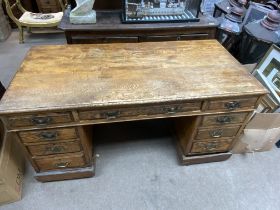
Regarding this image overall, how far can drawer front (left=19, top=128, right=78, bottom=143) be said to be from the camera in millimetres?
1039

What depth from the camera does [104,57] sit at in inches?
49.9

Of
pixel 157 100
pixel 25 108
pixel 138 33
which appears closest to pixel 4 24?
pixel 138 33

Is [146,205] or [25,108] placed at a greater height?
[25,108]

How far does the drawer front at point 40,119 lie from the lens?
0.95 m

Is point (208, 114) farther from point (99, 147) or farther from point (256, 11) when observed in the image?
point (256, 11)

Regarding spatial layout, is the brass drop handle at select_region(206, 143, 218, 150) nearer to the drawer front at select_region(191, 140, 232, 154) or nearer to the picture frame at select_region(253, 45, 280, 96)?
the drawer front at select_region(191, 140, 232, 154)

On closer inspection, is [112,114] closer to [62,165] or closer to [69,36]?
[62,165]

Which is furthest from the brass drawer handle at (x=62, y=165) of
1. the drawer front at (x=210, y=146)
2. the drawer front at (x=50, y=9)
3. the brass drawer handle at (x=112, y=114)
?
the drawer front at (x=50, y=9)

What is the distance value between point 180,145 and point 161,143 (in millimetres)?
200

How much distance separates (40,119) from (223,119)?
0.98m

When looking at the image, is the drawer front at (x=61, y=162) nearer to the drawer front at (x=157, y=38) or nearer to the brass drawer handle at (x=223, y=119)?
the brass drawer handle at (x=223, y=119)

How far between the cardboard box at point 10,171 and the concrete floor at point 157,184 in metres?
0.05

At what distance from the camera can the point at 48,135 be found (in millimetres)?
1069

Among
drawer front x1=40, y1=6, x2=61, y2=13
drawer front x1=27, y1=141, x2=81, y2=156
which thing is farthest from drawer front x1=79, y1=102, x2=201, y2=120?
drawer front x1=40, y1=6, x2=61, y2=13
